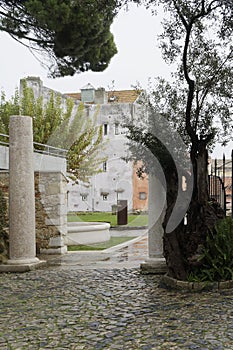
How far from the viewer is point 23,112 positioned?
22484 mm

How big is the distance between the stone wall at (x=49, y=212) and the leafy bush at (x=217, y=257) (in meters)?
4.73

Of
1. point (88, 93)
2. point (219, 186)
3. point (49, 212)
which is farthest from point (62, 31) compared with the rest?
point (88, 93)

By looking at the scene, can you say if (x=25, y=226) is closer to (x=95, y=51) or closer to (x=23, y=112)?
(x=95, y=51)

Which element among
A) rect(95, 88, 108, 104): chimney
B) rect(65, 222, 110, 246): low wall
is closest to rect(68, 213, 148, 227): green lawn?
rect(65, 222, 110, 246): low wall

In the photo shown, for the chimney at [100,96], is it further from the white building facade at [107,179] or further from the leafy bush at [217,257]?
the leafy bush at [217,257]

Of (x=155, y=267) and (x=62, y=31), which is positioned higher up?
(x=62, y=31)

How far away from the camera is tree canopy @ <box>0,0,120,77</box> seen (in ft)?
34.2

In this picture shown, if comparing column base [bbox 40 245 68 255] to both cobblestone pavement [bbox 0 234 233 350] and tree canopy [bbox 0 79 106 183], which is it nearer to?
cobblestone pavement [bbox 0 234 233 350]

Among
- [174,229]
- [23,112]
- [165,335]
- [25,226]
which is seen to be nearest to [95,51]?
[25,226]

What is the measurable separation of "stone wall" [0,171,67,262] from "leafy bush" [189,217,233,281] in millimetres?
4731

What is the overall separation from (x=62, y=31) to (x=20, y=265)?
17.3ft

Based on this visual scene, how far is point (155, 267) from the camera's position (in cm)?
812

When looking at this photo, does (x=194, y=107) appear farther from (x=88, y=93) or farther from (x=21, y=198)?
→ (x=88, y=93)

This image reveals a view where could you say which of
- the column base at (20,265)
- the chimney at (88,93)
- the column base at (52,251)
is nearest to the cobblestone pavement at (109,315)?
the column base at (20,265)
